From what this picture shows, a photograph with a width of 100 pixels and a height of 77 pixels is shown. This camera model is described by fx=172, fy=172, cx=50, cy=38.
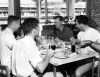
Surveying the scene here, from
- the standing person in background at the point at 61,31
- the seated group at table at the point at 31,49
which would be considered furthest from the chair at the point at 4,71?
the standing person in background at the point at 61,31

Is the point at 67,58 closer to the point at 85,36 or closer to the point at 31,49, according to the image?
the point at 31,49

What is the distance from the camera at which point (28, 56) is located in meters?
1.86

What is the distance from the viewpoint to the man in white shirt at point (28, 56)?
1845 mm

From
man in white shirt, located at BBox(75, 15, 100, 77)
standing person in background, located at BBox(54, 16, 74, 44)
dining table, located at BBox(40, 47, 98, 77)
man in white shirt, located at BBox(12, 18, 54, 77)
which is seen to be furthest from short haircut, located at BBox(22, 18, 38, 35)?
standing person in background, located at BBox(54, 16, 74, 44)

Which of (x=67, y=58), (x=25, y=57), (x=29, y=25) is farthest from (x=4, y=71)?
(x=67, y=58)

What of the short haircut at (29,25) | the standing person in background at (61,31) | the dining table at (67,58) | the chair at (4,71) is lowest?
the chair at (4,71)

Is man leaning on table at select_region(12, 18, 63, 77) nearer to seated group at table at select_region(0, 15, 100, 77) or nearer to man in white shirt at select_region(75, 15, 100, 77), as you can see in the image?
seated group at table at select_region(0, 15, 100, 77)

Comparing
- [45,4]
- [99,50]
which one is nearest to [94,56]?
[99,50]

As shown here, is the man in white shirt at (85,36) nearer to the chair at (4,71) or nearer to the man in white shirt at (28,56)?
the man in white shirt at (28,56)

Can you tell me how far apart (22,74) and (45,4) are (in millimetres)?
3658

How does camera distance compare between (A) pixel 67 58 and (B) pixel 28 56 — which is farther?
(A) pixel 67 58

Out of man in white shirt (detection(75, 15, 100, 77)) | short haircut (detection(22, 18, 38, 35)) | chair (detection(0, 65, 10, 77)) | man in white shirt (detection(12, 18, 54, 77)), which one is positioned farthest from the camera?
man in white shirt (detection(75, 15, 100, 77))

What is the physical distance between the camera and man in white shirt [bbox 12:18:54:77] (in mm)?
1845

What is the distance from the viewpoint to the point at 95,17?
345 centimetres
